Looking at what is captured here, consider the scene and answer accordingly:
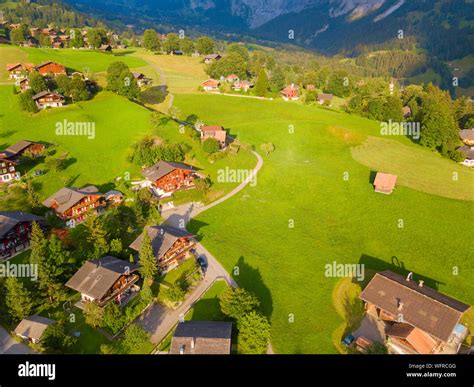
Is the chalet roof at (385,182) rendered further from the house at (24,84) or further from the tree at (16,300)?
the house at (24,84)

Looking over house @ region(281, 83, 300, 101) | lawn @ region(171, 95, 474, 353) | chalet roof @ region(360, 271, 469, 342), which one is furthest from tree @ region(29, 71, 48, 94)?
chalet roof @ region(360, 271, 469, 342)

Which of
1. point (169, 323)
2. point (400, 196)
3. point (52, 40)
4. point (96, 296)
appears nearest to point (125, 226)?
point (96, 296)

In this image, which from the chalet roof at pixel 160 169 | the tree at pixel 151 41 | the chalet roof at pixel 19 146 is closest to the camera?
the chalet roof at pixel 160 169

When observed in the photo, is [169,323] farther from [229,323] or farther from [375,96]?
[375,96]

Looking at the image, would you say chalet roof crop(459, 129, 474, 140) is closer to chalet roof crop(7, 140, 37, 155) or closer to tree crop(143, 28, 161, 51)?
chalet roof crop(7, 140, 37, 155)

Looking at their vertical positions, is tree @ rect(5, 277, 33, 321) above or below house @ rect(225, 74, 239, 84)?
below

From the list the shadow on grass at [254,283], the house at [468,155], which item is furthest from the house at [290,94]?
the shadow on grass at [254,283]
